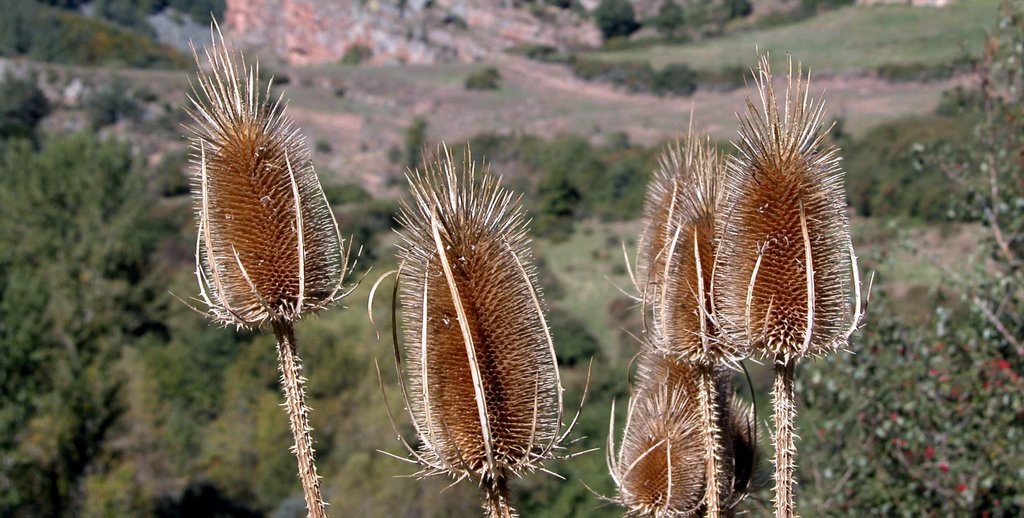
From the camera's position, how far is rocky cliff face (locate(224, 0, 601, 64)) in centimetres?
10325

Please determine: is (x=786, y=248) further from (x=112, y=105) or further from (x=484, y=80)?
(x=484, y=80)

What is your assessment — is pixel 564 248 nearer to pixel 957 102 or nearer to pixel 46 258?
pixel 46 258

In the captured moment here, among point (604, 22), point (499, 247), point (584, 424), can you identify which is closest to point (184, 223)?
point (584, 424)

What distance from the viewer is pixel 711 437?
347cm

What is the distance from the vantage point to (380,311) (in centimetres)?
3522

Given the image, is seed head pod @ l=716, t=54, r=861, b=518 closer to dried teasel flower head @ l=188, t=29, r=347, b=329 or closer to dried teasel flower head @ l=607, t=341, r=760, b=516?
dried teasel flower head @ l=607, t=341, r=760, b=516

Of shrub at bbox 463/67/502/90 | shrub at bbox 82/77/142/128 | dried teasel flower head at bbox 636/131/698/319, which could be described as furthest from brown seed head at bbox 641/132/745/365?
shrub at bbox 463/67/502/90

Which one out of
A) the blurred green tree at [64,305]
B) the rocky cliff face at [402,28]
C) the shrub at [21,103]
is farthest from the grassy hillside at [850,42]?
the shrub at [21,103]

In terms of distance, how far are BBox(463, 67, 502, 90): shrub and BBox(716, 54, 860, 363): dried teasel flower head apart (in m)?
83.2

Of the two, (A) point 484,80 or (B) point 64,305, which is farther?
(A) point 484,80

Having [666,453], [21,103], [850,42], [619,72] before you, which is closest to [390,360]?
[666,453]

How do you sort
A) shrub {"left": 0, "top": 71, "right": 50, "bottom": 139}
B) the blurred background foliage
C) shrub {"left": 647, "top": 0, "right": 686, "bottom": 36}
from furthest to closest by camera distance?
1. shrub {"left": 647, "top": 0, "right": 686, "bottom": 36}
2. shrub {"left": 0, "top": 71, "right": 50, "bottom": 139}
3. the blurred background foliage

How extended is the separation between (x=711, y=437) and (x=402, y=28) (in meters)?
105

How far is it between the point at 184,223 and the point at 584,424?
1592 inches
